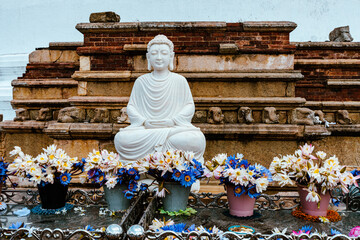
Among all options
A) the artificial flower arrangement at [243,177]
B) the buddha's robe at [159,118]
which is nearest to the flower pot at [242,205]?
the artificial flower arrangement at [243,177]

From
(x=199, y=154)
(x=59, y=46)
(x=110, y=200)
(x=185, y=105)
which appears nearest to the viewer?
(x=110, y=200)

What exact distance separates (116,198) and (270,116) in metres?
3.51

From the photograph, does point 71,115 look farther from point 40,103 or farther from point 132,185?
point 132,185

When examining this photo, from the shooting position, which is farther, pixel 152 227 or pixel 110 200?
pixel 110 200

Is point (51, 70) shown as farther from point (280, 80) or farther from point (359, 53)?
point (359, 53)

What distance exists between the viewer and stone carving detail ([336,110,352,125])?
20.4 ft

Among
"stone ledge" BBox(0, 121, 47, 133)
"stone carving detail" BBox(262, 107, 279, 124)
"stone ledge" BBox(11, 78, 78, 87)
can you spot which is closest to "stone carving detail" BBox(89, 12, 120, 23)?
"stone ledge" BBox(11, 78, 78, 87)

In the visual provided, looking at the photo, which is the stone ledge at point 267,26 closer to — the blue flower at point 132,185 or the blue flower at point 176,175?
the blue flower at point 176,175

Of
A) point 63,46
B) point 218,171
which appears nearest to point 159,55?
point 218,171

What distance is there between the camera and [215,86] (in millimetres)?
5746

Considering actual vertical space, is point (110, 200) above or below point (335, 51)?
below

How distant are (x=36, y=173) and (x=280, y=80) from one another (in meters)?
4.38

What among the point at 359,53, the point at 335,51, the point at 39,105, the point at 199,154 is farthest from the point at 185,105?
the point at 359,53

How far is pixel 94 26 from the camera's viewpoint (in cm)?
583
